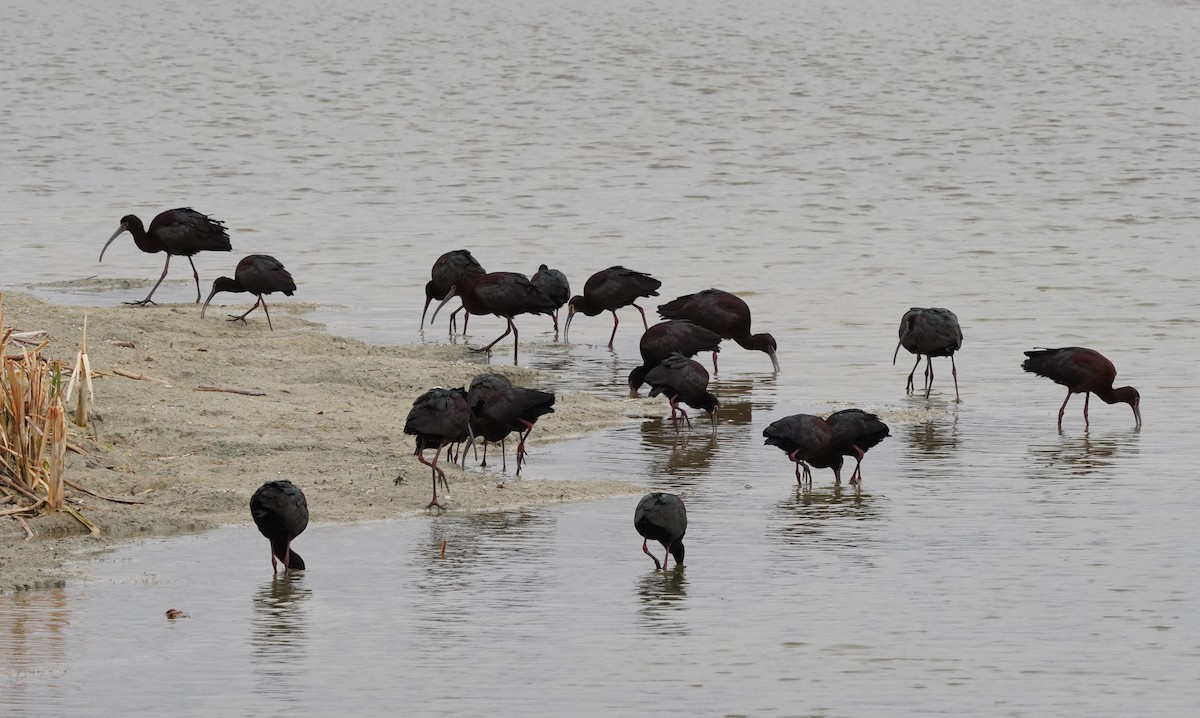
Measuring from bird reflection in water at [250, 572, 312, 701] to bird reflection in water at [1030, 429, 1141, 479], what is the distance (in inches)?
187

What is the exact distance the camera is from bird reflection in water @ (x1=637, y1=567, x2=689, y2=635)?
7871mm

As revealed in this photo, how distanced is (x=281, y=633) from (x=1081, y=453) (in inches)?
237

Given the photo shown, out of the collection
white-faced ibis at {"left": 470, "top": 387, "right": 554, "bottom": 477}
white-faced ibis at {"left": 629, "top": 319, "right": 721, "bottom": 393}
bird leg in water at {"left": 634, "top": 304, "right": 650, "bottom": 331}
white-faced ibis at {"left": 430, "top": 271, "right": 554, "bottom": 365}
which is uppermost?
white-faced ibis at {"left": 430, "top": 271, "right": 554, "bottom": 365}

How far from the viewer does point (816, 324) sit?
17172 millimetres

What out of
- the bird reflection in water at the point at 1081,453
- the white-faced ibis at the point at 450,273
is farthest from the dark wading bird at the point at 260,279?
the bird reflection in water at the point at 1081,453

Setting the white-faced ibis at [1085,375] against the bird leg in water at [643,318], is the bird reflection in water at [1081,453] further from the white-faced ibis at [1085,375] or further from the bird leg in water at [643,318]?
the bird leg in water at [643,318]

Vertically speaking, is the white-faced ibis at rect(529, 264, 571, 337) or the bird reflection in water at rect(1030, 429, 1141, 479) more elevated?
the white-faced ibis at rect(529, 264, 571, 337)

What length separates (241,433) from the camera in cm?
1094

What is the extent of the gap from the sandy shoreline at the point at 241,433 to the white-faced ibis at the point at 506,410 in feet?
0.97

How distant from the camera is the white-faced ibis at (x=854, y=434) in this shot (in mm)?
10680

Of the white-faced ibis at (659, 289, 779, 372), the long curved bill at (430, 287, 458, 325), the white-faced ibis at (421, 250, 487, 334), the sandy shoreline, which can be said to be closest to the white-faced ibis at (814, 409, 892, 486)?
the sandy shoreline

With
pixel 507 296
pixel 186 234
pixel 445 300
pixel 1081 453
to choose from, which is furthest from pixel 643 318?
pixel 1081 453

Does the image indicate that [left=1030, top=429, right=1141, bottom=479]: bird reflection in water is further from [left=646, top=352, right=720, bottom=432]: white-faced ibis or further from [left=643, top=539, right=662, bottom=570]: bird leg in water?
[left=643, top=539, right=662, bottom=570]: bird leg in water

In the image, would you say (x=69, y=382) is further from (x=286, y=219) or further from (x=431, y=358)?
(x=286, y=219)
